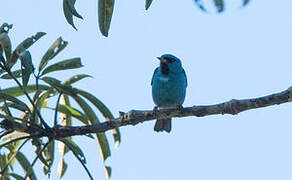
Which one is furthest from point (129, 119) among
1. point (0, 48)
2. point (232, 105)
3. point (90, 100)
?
point (0, 48)

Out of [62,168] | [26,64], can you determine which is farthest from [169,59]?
[26,64]

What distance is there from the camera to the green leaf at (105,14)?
3705mm

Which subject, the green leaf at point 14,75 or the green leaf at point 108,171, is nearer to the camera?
the green leaf at point 14,75

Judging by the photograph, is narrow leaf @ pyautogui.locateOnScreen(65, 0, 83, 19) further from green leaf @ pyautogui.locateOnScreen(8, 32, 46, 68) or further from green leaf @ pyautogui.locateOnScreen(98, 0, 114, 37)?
green leaf @ pyautogui.locateOnScreen(8, 32, 46, 68)

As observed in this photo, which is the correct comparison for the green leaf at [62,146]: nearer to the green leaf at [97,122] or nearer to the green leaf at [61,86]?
the green leaf at [97,122]

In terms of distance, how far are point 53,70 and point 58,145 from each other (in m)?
1.18

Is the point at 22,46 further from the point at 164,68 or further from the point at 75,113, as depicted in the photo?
the point at 164,68

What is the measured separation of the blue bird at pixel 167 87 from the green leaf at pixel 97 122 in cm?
265

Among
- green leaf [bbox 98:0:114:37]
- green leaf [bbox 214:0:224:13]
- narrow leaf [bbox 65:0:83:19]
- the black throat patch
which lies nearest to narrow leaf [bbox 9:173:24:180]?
green leaf [bbox 98:0:114:37]

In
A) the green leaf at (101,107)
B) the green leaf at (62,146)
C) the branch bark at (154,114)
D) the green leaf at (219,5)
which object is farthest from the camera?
the green leaf at (62,146)

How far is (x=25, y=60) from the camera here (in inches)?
143

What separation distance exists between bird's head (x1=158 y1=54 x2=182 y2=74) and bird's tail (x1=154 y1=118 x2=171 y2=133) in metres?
0.88

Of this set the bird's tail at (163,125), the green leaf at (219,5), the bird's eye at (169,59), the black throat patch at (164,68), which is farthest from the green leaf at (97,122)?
the bird's eye at (169,59)

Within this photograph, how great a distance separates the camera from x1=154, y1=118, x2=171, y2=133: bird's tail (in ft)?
23.4
